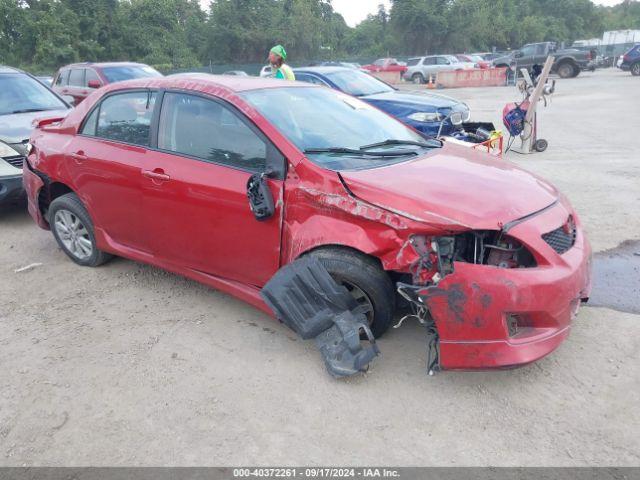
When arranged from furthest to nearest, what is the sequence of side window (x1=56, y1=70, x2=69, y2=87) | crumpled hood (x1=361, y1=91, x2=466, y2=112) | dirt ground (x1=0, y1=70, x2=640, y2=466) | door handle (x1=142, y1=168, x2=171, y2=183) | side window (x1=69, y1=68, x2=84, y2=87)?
1. side window (x1=56, y1=70, x2=69, y2=87)
2. side window (x1=69, y1=68, x2=84, y2=87)
3. crumpled hood (x1=361, y1=91, x2=466, y2=112)
4. door handle (x1=142, y1=168, x2=171, y2=183)
5. dirt ground (x1=0, y1=70, x2=640, y2=466)

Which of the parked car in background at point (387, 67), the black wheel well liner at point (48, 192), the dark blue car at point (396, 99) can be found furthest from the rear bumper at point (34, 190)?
the parked car in background at point (387, 67)

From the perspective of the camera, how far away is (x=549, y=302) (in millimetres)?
2711

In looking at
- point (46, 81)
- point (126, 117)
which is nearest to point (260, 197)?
point (126, 117)

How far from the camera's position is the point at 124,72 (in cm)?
1138

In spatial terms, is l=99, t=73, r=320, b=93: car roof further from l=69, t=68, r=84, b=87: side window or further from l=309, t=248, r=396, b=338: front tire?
l=69, t=68, r=84, b=87: side window

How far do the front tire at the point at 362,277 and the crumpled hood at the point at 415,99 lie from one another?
18.0 feet

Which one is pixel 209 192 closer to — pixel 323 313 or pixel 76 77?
pixel 323 313

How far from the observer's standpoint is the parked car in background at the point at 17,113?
580cm

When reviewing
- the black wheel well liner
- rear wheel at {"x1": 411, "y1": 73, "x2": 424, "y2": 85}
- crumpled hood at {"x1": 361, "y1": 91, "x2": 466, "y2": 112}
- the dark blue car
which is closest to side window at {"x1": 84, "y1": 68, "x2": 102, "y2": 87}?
the dark blue car

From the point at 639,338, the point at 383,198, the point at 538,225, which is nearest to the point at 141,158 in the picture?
the point at 383,198

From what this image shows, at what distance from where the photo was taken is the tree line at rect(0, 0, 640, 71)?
37000mm

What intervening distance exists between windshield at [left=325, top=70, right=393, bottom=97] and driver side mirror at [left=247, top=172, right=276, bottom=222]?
595 cm

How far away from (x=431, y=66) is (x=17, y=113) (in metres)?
29.4

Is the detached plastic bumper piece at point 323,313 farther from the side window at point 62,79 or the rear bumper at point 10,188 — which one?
the side window at point 62,79
